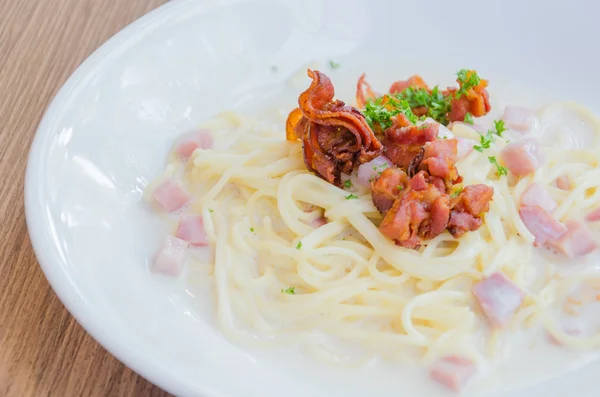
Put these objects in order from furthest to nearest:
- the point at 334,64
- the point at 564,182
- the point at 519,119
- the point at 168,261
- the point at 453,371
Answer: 1. the point at 334,64
2. the point at 519,119
3. the point at 564,182
4. the point at 168,261
5. the point at 453,371

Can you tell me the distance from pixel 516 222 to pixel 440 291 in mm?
615

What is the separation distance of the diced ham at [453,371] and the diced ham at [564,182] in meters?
1.40

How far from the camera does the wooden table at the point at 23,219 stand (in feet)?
10.8

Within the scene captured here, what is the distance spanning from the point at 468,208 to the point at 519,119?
44.6 inches

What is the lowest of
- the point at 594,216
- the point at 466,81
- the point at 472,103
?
the point at 594,216

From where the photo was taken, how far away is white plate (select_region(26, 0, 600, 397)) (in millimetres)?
3195

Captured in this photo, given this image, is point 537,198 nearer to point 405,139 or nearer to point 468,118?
point 468,118

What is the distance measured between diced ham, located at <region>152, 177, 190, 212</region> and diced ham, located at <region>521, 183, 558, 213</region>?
1851 millimetres

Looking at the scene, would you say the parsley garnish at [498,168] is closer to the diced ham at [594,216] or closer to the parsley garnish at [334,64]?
the diced ham at [594,216]

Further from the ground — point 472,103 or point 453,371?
point 472,103

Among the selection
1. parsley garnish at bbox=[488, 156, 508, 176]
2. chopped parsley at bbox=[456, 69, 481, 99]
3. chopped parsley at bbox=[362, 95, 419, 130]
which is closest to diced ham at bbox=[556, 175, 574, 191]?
parsley garnish at bbox=[488, 156, 508, 176]

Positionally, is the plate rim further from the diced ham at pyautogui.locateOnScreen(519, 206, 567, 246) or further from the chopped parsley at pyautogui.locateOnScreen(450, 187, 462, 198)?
the diced ham at pyautogui.locateOnScreen(519, 206, 567, 246)

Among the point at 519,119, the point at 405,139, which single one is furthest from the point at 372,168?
the point at 519,119

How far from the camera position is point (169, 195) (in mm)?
4027
